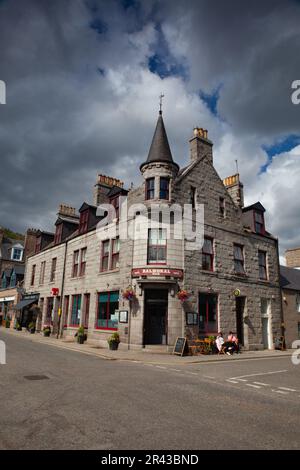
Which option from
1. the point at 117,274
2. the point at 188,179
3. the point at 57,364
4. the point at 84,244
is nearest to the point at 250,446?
the point at 57,364

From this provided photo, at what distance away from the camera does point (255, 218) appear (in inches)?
1058

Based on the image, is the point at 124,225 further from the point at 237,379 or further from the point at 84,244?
the point at 237,379

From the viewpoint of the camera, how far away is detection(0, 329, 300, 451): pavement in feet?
16.5

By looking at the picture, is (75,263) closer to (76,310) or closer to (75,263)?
(75,263)

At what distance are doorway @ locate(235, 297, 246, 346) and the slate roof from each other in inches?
229

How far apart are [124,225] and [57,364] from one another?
35.3 ft

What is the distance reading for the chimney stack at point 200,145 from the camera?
78.0 ft

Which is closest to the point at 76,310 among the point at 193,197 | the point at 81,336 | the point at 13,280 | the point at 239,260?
the point at 81,336

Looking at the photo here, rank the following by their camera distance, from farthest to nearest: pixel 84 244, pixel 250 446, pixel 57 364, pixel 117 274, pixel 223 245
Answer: pixel 84 244
pixel 223 245
pixel 117 274
pixel 57 364
pixel 250 446

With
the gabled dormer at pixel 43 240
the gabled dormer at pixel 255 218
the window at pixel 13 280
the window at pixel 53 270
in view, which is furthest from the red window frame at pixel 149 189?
the window at pixel 13 280

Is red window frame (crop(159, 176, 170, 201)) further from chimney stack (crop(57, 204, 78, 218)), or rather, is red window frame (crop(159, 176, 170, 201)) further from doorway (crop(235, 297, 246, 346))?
chimney stack (crop(57, 204, 78, 218))

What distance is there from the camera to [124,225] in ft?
70.5

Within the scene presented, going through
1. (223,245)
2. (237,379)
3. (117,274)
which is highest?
(223,245)

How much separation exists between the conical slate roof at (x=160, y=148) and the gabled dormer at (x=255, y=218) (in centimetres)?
918
